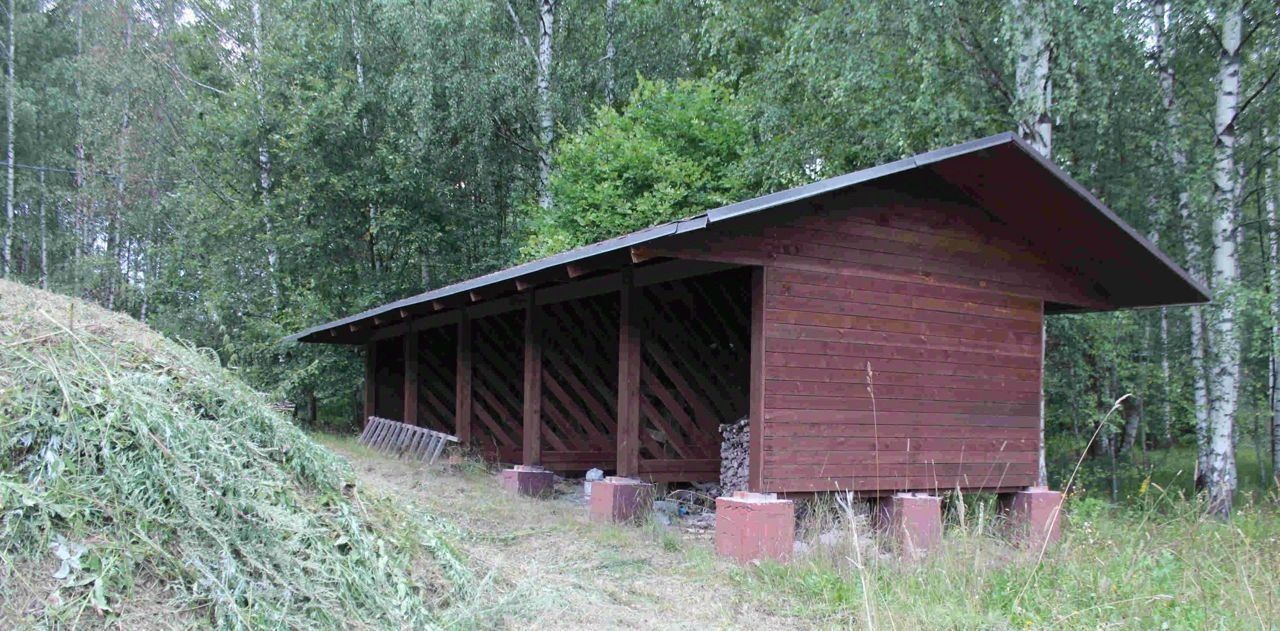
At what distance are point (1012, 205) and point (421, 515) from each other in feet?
17.2

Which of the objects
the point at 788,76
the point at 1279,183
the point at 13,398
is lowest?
the point at 13,398

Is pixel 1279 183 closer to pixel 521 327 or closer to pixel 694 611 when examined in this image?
pixel 521 327

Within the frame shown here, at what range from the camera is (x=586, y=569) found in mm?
5617

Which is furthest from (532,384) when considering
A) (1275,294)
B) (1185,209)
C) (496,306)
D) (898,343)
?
(1185,209)

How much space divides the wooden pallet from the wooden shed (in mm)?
1657

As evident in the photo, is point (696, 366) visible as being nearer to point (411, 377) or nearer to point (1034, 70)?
point (1034, 70)

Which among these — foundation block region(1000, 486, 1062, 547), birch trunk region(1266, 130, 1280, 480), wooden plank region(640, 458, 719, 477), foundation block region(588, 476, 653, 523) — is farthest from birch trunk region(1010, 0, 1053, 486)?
foundation block region(588, 476, 653, 523)

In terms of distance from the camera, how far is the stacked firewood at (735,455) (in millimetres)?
8469

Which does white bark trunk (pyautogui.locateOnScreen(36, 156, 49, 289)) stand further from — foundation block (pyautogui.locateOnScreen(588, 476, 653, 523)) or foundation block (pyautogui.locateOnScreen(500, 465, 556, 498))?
foundation block (pyautogui.locateOnScreen(588, 476, 653, 523))

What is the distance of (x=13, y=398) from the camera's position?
381 cm

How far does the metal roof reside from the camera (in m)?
5.76

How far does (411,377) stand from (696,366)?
4.86 meters

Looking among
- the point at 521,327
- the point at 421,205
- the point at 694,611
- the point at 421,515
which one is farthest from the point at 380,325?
the point at 694,611

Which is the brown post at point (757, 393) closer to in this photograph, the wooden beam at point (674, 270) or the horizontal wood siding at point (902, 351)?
the horizontal wood siding at point (902, 351)
